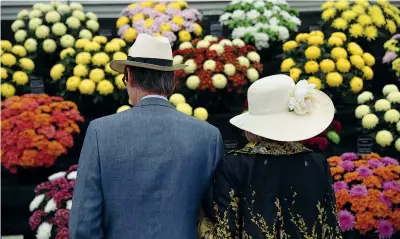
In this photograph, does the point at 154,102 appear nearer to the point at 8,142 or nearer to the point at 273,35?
the point at 8,142

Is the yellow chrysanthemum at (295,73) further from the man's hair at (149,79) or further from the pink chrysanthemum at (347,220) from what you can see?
the man's hair at (149,79)

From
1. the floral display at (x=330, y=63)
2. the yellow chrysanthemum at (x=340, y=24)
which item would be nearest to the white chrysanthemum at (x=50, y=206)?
the floral display at (x=330, y=63)

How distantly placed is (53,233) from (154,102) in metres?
1.77

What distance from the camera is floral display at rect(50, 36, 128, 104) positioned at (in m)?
5.09

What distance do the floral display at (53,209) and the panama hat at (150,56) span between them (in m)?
1.51

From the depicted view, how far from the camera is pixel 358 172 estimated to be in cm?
384

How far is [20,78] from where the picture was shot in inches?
204

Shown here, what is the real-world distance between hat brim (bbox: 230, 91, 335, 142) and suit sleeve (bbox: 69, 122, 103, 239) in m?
0.63

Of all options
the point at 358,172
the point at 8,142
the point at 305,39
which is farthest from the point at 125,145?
the point at 305,39

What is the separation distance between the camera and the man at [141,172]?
88.3 inches

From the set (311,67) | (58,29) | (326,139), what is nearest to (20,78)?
(58,29)

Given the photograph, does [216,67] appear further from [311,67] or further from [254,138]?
[254,138]

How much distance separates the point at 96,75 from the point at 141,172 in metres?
3.02

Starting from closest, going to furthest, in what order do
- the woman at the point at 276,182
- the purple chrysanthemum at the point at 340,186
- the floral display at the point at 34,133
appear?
the woman at the point at 276,182 → the purple chrysanthemum at the point at 340,186 → the floral display at the point at 34,133
